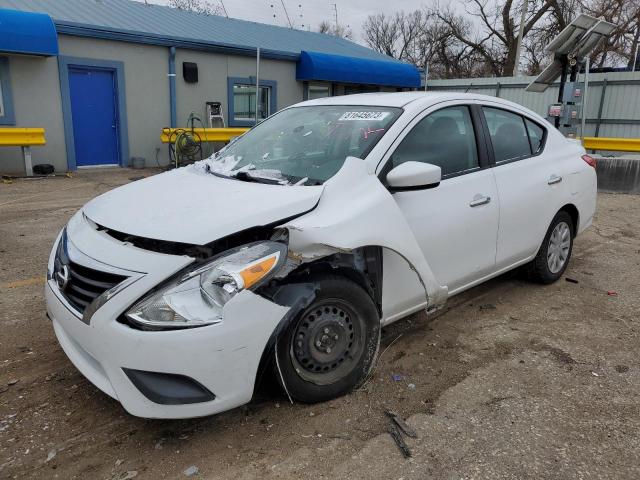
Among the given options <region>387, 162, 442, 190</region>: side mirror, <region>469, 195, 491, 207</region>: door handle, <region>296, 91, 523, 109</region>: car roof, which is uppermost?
<region>296, 91, 523, 109</region>: car roof

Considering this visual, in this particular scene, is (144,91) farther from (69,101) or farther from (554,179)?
(554,179)

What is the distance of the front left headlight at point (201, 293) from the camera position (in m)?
2.29

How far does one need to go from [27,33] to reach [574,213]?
34.8 ft

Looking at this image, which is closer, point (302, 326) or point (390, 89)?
point (302, 326)

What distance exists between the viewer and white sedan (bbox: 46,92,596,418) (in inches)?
91.3

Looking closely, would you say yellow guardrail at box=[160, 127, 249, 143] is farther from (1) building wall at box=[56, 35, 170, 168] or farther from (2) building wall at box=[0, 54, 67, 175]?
(2) building wall at box=[0, 54, 67, 175]

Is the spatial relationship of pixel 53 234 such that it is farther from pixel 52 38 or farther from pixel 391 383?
pixel 52 38

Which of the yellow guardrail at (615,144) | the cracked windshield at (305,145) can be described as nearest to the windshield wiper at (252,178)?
the cracked windshield at (305,145)

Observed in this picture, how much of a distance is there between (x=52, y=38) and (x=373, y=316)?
1062cm

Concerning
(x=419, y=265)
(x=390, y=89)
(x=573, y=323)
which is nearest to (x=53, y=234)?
(x=419, y=265)

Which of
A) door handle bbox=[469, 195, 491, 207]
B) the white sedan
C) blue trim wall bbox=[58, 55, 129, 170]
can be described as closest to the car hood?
the white sedan

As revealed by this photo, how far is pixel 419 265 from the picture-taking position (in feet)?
9.88

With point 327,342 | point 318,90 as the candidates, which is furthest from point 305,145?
point 318,90

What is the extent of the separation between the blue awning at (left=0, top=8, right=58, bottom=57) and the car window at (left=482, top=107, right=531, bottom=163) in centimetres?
991
